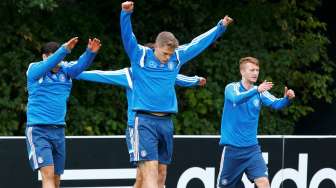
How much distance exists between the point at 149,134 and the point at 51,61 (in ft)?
4.11

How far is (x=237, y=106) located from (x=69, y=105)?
13.1 ft

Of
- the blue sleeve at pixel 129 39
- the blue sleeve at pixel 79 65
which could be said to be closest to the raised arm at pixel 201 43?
the blue sleeve at pixel 129 39

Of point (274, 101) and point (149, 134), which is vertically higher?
point (274, 101)

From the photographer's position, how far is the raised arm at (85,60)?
10.1 meters

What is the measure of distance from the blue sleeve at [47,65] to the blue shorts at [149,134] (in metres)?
0.99

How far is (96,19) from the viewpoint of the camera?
14141mm

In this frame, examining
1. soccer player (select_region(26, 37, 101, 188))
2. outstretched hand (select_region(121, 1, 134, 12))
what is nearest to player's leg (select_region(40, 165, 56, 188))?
soccer player (select_region(26, 37, 101, 188))

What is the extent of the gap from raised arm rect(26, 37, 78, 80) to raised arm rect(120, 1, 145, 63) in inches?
21.3

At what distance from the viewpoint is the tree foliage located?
13430 millimetres

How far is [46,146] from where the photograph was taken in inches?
396

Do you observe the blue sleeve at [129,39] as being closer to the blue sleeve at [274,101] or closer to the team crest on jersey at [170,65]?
the team crest on jersey at [170,65]

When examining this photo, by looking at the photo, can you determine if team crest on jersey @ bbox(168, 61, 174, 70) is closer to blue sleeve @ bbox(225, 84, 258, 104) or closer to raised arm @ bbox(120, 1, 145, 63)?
raised arm @ bbox(120, 1, 145, 63)

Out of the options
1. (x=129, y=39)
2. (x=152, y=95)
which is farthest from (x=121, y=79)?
(x=129, y=39)

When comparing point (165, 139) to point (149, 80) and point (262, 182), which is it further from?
point (262, 182)
